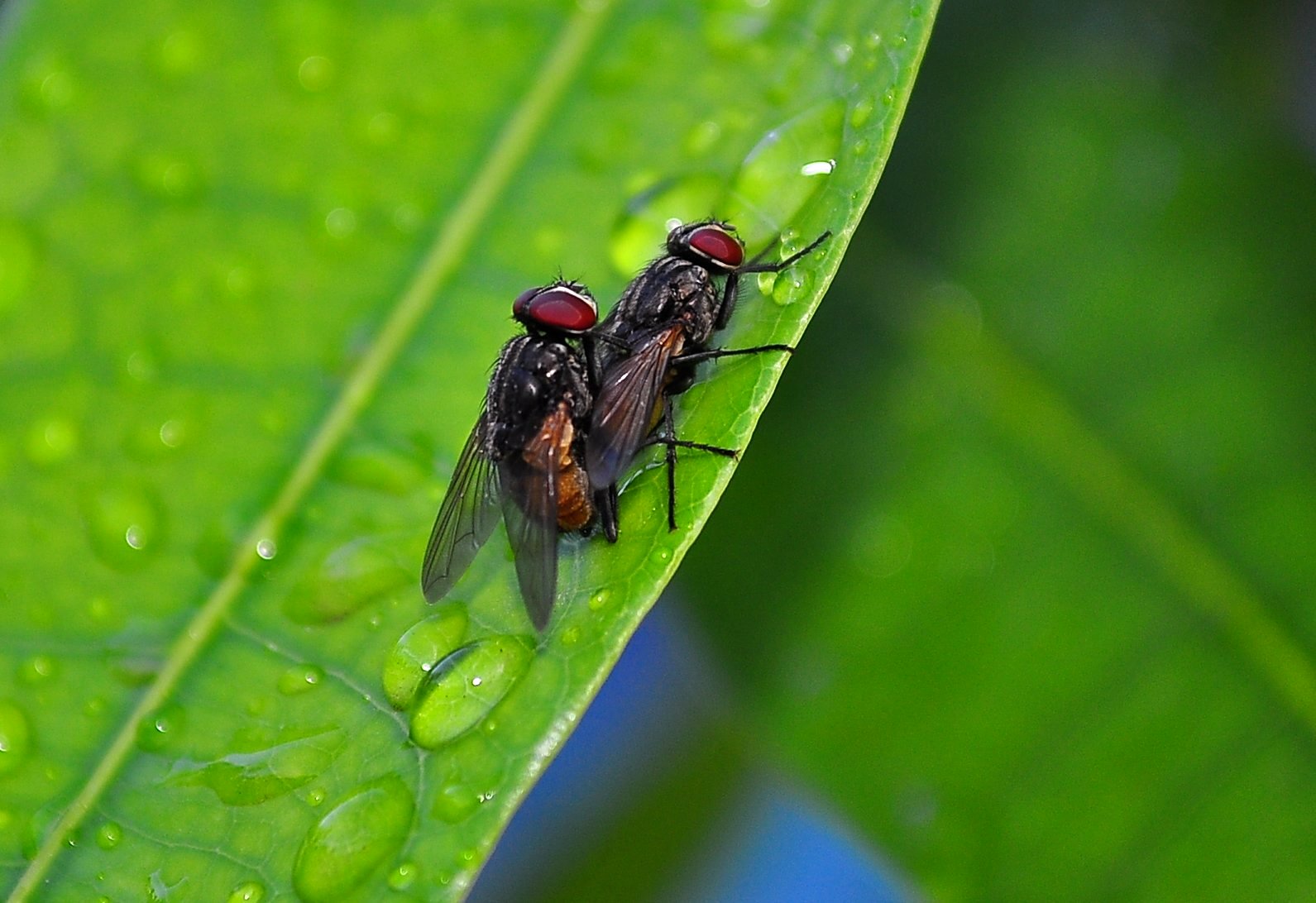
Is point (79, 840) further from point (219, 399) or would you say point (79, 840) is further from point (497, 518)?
point (497, 518)

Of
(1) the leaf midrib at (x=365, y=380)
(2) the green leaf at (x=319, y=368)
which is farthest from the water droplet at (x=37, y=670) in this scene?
(1) the leaf midrib at (x=365, y=380)

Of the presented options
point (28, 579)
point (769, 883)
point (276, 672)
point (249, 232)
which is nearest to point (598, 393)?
point (249, 232)

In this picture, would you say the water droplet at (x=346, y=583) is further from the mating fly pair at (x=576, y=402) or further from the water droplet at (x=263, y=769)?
the water droplet at (x=263, y=769)

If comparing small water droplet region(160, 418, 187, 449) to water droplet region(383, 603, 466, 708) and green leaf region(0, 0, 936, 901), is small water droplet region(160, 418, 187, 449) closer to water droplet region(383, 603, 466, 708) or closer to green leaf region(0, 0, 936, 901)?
green leaf region(0, 0, 936, 901)

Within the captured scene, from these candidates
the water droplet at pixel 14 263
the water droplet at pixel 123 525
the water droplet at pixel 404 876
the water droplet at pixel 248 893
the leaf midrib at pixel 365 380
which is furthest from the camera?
the water droplet at pixel 14 263

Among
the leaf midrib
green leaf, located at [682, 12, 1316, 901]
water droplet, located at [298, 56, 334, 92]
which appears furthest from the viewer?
green leaf, located at [682, 12, 1316, 901]

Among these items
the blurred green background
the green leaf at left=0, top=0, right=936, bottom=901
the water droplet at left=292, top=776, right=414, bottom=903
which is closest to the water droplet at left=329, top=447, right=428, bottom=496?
the green leaf at left=0, top=0, right=936, bottom=901

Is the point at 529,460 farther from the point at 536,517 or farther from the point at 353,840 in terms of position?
the point at 353,840
